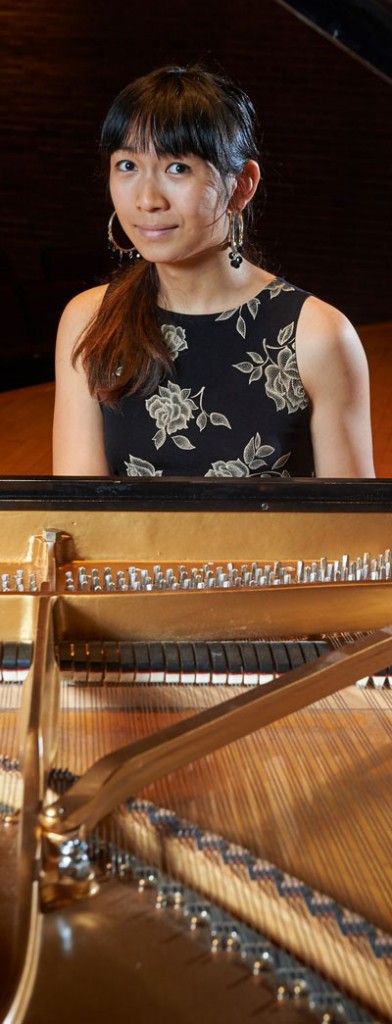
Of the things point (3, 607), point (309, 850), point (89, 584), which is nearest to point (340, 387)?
point (89, 584)

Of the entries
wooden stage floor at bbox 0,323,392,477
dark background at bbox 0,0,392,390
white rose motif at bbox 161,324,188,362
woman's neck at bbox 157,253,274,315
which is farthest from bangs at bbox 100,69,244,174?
dark background at bbox 0,0,392,390

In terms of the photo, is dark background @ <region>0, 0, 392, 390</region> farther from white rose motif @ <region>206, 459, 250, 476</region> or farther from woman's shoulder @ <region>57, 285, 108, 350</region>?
white rose motif @ <region>206, 459, 250, 476</region>

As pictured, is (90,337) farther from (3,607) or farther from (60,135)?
(60,135)

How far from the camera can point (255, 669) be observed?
1635 millimetres

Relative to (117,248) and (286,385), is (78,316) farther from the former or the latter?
(286,385)

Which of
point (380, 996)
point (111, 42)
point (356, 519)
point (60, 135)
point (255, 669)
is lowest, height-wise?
point (380, 996)

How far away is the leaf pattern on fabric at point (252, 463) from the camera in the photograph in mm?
2238

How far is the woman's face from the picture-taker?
201 cm

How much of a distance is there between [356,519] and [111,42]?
5.99 meters

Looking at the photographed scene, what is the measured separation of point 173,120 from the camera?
198 cm

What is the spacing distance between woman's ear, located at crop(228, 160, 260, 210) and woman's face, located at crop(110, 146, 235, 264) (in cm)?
3

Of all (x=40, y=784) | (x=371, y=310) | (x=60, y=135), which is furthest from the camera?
(x=371, y=310)

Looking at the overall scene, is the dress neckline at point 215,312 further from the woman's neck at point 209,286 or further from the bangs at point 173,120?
the bangs at point 173,120

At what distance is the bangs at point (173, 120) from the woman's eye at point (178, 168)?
17 mm
